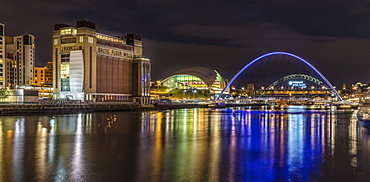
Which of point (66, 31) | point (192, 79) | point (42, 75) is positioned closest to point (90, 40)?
point (66, 31)

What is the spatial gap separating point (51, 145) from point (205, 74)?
147391mm

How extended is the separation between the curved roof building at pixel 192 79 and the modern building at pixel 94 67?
2099 inches

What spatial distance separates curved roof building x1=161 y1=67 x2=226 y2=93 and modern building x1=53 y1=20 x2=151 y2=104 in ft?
175

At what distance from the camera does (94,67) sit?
313 feet

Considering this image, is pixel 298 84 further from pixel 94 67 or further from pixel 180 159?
pixel 180 159

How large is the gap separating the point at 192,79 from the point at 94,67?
7640 cm

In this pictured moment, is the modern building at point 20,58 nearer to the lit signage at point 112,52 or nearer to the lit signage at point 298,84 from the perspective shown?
the lit signage at point 112,52

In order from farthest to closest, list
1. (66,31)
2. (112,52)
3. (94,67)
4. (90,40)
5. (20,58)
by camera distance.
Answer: (20,58) → (112,52) → (94,67) → (66,31) → (90,40)

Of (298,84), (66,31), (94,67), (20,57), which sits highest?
(66,31)

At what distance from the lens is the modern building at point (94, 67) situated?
92.8 metres

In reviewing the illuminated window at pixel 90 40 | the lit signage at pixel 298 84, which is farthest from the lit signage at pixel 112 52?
the lit signage at pixel 298 84

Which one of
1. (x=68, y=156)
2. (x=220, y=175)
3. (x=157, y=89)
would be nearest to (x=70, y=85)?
(x=157, y=89)

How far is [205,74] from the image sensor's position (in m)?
166

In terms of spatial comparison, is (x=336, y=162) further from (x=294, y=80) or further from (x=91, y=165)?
(x=294, y=80)
